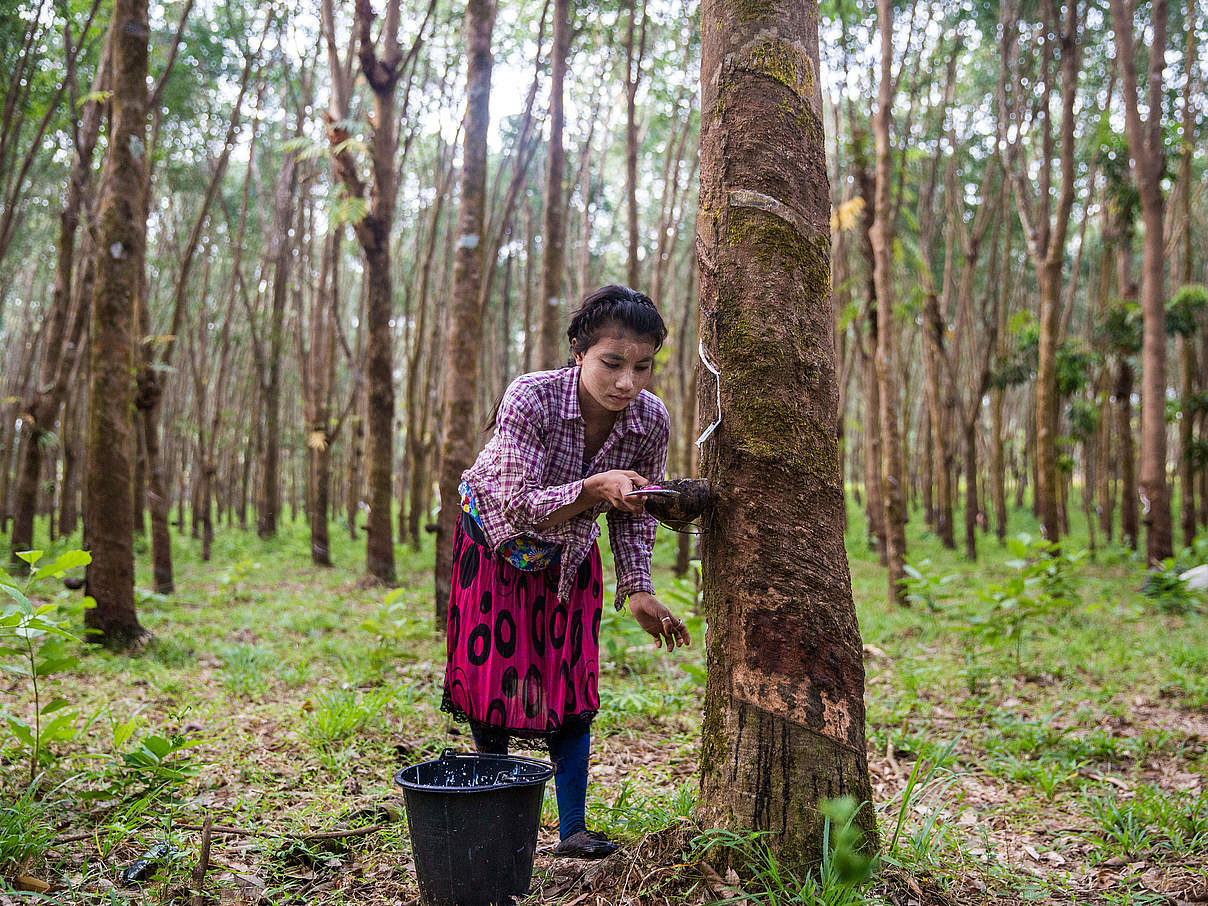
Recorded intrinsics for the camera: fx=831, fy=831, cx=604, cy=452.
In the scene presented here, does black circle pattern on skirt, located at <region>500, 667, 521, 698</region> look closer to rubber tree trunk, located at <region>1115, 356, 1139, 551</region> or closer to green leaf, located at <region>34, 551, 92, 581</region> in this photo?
green leaf, located at <region>34, 551, 92, 581</region>

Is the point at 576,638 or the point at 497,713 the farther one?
the point at 576,638

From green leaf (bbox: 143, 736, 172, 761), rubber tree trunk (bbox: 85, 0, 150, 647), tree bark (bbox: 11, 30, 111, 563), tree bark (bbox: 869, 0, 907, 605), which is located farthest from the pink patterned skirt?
tree bark (bbox: 11, 30, 111, 563)

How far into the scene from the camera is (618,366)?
7.00ft

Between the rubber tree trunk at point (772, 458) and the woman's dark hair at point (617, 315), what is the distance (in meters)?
0.19

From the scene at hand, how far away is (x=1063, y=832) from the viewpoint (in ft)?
9.23

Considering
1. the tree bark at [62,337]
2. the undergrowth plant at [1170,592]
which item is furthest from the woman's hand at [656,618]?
the tree bark at [62,337]

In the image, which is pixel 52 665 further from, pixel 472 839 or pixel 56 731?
pixel 472 839

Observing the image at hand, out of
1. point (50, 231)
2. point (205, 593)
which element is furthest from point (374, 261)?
point (50, 231)

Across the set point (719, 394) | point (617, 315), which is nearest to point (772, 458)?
point (719, 394)

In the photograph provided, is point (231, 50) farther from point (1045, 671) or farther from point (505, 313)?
point (1045, 671)

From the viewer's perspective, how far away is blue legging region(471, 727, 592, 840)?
2.37 m

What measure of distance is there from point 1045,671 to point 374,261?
22.1ft

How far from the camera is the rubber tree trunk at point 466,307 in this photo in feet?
20.4

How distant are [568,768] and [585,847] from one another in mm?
214
